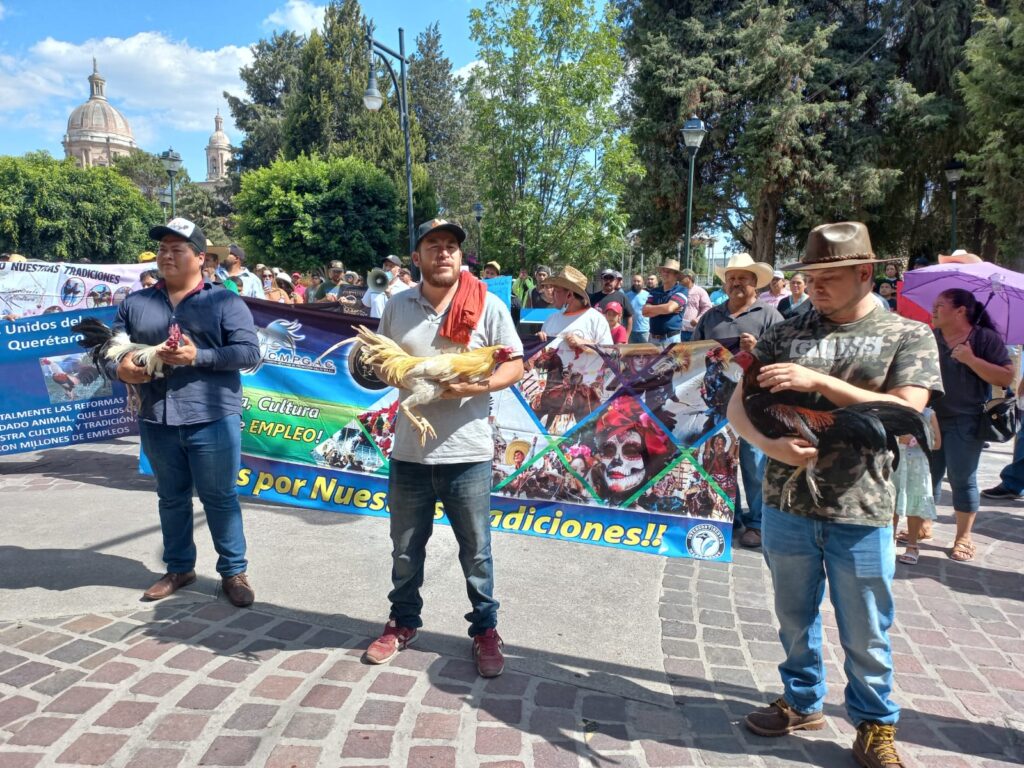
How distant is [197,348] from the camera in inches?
144

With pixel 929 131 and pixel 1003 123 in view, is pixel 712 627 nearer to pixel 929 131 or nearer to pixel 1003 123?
pixel 1003 123

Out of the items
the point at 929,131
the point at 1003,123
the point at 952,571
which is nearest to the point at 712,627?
the point at 952,571

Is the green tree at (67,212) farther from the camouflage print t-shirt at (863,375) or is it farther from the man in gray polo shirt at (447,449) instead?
the camouflage print t-shirt at (863,375)

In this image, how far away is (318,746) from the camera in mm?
2604

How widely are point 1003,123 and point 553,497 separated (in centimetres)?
1732

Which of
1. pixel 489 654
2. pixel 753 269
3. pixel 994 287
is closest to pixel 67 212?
pixel 753 269

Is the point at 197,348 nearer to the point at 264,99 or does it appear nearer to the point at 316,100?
the point at 316,100

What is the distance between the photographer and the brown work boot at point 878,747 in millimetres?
2467

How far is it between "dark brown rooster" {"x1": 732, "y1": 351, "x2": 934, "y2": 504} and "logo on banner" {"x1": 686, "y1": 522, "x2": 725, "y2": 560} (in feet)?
6.35

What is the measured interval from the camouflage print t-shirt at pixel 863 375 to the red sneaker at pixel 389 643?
6.33 feet

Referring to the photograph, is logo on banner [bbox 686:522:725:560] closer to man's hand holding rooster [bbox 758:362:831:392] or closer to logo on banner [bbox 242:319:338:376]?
man's hand holding rooster [bbox 758:362:831:392]

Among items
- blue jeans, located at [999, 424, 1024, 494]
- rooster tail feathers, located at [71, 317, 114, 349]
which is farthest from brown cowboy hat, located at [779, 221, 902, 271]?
blue jeans, located at [999, 424, 1024, 494]

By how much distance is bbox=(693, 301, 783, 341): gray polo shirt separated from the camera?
4836 millimetres

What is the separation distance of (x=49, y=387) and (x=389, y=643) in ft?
15.5
